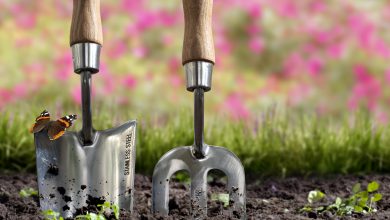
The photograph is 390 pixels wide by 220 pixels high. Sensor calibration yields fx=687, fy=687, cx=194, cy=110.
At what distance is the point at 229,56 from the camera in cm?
664

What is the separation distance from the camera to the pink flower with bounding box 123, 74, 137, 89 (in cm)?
600

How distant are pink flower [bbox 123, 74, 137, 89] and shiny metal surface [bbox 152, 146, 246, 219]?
3663 mm

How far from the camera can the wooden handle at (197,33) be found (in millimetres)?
2289

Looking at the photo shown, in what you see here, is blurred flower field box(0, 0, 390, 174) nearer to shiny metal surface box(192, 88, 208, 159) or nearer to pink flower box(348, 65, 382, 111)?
pink flower box(348, 65, 382, 111)

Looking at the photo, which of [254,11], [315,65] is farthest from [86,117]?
[254,11]

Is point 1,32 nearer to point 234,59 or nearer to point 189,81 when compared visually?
point 234,59

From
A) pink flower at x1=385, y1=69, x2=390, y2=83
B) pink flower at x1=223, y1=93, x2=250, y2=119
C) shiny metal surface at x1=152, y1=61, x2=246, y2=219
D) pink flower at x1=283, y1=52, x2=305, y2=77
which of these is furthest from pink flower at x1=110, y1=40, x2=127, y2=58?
shiny metal surface at x1=152, y1=61, x2=246, y2=219

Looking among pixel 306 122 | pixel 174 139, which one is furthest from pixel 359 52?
pixel 174 139

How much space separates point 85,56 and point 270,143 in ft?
4.59

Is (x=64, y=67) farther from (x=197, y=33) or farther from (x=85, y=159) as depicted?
(x=197, y=33)

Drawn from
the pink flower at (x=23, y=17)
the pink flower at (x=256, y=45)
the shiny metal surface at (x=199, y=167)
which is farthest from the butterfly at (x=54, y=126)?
the pink flower at (x=256, y=45)

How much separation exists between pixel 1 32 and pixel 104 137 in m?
4.33

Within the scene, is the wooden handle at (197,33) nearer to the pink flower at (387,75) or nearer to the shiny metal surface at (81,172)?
the shiny metal surface at (81,172)

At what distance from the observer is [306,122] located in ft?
11.7
